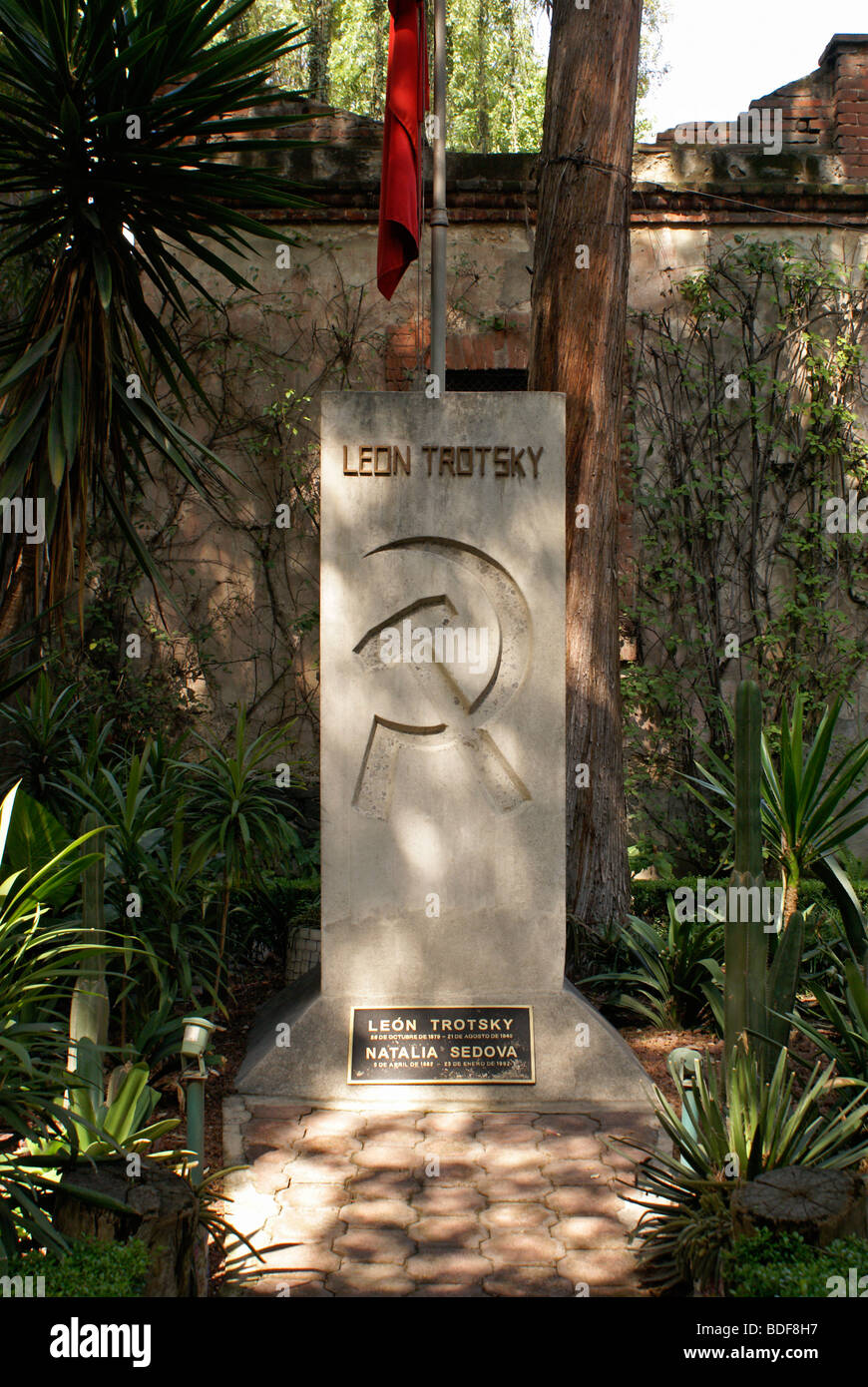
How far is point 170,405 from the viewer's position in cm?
875

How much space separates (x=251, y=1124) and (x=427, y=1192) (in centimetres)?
76

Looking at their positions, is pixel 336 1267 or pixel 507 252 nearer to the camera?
pixel 336 1267

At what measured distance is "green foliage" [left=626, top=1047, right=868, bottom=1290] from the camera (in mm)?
3084

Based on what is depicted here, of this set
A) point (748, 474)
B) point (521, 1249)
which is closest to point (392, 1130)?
point (521, 1249)

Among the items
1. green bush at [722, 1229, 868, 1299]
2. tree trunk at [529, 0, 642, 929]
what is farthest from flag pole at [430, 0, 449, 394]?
green bush at [722, 1229, 868, 1299]

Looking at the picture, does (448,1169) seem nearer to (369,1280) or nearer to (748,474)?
(369,1280)

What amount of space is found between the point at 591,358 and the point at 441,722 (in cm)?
252

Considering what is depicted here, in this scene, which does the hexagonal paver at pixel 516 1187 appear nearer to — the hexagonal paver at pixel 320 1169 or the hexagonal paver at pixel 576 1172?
the hexagonal paver at pixel 576 1172

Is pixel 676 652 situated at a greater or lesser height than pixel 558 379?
lesser

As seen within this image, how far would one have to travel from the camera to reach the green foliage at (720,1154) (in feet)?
10.1

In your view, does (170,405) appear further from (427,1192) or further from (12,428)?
(427,1192)

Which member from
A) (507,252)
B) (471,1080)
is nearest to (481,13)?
(507,252)

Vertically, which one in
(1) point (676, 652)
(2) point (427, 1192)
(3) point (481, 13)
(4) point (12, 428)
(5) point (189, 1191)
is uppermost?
(3) point (481, 13)

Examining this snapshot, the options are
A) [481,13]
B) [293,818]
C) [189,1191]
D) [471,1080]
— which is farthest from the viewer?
[481,13]
